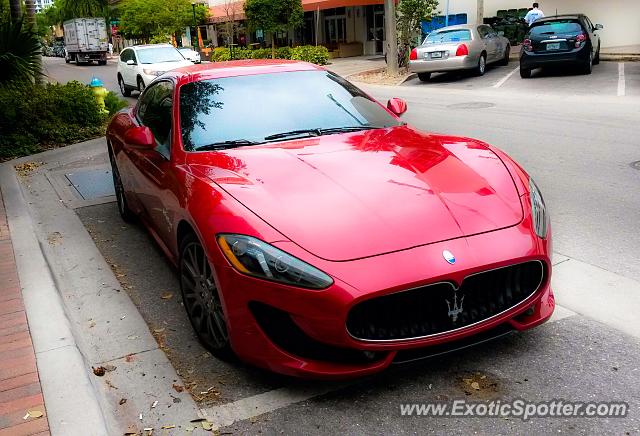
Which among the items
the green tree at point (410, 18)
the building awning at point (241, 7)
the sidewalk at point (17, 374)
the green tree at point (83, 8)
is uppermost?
the green tree at point (83, 8)

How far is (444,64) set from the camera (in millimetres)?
18438

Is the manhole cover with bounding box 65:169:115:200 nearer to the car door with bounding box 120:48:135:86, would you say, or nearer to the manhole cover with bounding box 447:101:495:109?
the manhole cover with bounding box 447:101:495:109

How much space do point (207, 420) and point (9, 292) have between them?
7.00ft

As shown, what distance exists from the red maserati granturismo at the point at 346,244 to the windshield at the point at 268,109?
29mm

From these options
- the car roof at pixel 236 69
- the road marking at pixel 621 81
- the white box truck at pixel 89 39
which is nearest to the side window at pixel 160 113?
the car roof at pixel 236 69

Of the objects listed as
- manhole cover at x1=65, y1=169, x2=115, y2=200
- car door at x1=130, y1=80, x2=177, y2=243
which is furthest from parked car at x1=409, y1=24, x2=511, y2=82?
car door at x1=130, y1=80, x2=177, y2=243

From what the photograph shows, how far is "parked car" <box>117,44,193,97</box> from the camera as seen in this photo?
1811 centimetres

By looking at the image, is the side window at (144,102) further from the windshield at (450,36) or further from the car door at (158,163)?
the windshield at (450,36)

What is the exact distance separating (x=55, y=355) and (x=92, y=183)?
5100 mm

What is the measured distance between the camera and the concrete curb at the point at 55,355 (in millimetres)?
2885

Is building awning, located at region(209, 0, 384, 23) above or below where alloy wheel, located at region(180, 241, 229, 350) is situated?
above

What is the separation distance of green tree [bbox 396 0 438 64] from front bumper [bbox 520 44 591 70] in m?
5.38

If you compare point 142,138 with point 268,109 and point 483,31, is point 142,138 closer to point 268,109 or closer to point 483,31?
point 268,109

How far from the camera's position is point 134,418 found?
3092mm
